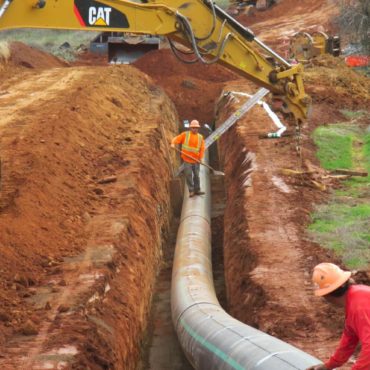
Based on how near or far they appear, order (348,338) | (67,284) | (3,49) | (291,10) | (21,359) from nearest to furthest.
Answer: (348,338)
(21,359)
(67,284)
(3,49)
(291,10)

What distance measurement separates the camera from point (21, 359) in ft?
28.6

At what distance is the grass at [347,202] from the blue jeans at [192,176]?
2786mm

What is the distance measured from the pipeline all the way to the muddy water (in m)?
0.64

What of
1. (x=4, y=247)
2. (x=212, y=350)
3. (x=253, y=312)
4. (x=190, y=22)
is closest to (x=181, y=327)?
(x=253, y=312)

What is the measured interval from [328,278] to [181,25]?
813cm

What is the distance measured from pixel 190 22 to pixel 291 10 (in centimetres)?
3400

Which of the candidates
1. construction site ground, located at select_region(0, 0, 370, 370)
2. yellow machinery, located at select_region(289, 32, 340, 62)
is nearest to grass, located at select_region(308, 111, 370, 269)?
construction site ground, located at select_region(0, 0, 370, 370)

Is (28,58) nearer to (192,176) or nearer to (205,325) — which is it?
(192,176)

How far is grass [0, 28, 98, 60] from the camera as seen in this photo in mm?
43216

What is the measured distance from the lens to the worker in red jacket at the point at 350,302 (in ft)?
19.5

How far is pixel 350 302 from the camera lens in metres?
6.09

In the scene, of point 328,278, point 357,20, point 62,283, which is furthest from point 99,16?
point 357,20

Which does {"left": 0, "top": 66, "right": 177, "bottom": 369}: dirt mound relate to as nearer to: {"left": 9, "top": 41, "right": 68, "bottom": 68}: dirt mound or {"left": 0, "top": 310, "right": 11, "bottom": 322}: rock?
{"left": 0, "top": 310, "right": 11, "bottom": 322}: rock

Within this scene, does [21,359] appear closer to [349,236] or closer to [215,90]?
[349,236]
